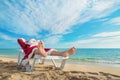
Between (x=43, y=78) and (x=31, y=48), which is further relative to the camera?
(x=31, y=48)

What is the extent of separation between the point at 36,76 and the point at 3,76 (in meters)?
0.74

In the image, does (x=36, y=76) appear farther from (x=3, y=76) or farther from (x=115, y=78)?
(x=115, y=78)

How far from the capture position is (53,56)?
176 inches

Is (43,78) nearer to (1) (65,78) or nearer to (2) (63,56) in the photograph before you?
(1) (65,78)

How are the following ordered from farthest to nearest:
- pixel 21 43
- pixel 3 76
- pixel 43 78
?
1. pixel 21 43
2. pixel 3 76
3. pixel 43 78

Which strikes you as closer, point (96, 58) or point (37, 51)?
point (37, 51)

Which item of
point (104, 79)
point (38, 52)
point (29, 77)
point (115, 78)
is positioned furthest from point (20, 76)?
point (115, 78)

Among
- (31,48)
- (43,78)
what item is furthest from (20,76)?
(31,48)

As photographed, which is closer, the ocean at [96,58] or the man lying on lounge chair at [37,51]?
the man lying on lounge chair at [37,51]

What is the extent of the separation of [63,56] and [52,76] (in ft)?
3.05

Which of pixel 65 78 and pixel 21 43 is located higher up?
pixel 21 43

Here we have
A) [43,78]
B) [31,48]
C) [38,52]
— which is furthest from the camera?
[31,48]

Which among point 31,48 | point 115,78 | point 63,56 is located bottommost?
point 115,78

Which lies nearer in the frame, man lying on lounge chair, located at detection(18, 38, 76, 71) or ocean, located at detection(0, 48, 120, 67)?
man lying on lounge chair, located at detection(18, 38, 76, 71)
